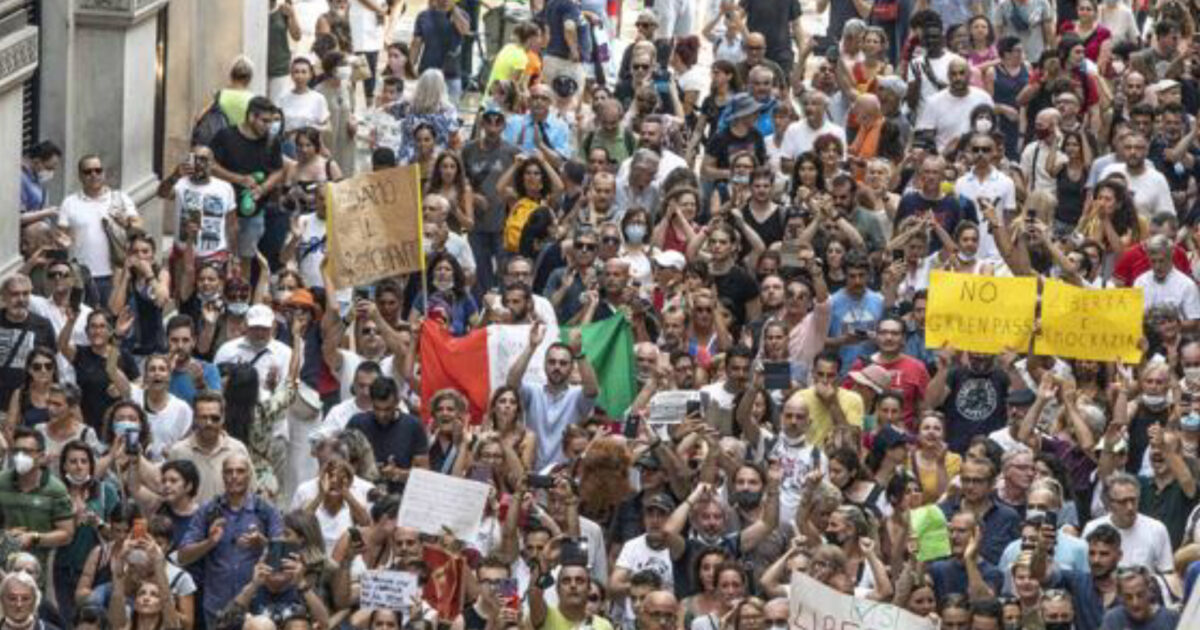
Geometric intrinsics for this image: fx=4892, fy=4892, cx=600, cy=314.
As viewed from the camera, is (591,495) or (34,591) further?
(591,495)

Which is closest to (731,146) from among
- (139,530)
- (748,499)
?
(748,499)

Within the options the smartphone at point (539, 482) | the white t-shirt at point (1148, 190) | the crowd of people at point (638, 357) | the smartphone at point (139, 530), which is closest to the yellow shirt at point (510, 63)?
the crowd of people at point (638, 357)

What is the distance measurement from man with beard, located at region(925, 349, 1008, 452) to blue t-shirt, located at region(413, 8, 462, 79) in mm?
9444

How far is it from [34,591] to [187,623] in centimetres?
115

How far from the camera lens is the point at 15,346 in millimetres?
25766

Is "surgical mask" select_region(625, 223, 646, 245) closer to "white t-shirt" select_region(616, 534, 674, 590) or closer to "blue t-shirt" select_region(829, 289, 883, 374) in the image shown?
"blue t-shirt" select_region(829, 289, 883, 374)

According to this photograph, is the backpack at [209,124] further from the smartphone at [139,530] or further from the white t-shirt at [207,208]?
the smartphone at [139,530]

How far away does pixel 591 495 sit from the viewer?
80.2ft

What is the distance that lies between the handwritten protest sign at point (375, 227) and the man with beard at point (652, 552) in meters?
3.97

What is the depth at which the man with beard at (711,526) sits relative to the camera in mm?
23906

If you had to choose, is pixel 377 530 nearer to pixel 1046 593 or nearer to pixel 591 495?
pixel 591 495

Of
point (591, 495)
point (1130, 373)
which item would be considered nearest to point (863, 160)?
point (1130, 373)

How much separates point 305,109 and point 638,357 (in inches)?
246

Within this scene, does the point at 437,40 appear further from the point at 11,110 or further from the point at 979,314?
the point at 979,314
